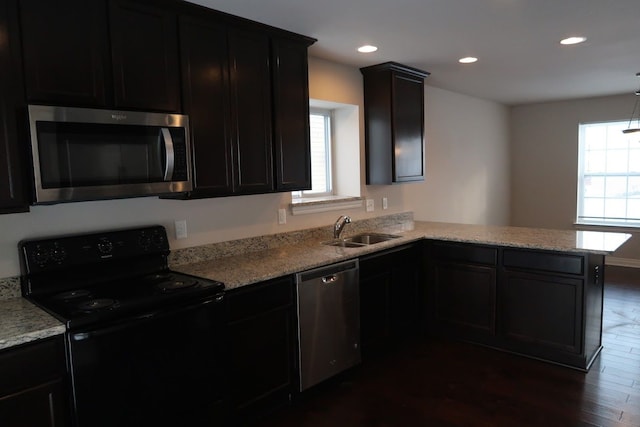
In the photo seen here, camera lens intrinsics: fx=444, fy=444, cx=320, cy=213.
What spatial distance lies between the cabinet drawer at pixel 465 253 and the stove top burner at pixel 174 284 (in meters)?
2.18

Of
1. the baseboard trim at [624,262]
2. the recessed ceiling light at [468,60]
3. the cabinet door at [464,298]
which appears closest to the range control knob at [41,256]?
the cabinet door at [464,298]

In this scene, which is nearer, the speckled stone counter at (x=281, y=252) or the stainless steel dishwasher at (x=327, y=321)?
the speckled stone counter at (x=281, y=252)

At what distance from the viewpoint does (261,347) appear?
99.0 inches

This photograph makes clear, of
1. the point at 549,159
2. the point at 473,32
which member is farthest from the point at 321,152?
the point at 549,159

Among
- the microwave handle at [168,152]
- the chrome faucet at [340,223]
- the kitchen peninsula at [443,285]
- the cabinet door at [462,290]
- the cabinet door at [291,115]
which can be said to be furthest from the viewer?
the chrome faucet at [340,223]

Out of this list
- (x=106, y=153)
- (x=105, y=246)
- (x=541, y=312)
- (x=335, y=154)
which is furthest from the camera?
(x=335, y=154)

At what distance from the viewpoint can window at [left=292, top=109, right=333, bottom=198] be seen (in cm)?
403

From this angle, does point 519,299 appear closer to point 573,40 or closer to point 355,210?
point 355,210

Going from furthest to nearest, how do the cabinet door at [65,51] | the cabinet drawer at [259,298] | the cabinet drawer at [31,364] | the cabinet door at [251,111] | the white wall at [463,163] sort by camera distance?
the white wall at [463,163] → the cabinet door at [251,111] → the cabinet drawer at [259,298] → the cabinet door at [65,51] → the cabinet drawer at [31,364]

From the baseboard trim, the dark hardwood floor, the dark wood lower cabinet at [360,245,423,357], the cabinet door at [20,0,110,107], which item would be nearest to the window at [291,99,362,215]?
the dark wood lower cabinet at [360,245,423,357]

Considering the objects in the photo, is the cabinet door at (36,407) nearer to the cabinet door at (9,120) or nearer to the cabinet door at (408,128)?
the cabinet door at (9,120)

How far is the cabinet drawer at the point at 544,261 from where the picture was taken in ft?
10.0

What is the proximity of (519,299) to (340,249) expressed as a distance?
1420 mm

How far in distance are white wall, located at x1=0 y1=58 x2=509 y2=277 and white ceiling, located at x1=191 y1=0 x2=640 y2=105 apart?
517 millimetres
